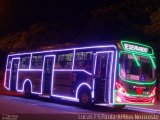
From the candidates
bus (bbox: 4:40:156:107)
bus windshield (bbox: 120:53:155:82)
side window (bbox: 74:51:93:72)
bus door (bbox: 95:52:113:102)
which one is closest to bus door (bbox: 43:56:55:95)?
bus (bbox: 4:40:156:107)

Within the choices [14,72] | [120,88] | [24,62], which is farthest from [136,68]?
[14,72]

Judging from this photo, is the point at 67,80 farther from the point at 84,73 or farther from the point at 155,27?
the point at 155,27

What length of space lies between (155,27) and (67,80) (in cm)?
808

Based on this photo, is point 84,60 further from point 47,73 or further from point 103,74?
point 47,73

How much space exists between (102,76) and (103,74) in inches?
5.2

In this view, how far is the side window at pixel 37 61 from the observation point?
2520 cm

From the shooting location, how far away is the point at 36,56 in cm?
2584

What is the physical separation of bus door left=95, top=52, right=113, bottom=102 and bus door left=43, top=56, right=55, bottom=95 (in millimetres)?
4644

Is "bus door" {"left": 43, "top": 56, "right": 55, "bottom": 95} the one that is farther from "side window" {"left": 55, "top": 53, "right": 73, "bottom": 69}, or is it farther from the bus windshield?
the bus windshield

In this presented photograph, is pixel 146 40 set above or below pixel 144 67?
above

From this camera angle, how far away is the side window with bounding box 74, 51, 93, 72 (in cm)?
2056

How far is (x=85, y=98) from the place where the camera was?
20594 millimetres

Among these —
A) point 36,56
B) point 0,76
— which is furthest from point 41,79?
point 0,76

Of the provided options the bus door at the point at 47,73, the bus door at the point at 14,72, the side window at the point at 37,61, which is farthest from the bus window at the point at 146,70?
the bus door at the point at 14,72
